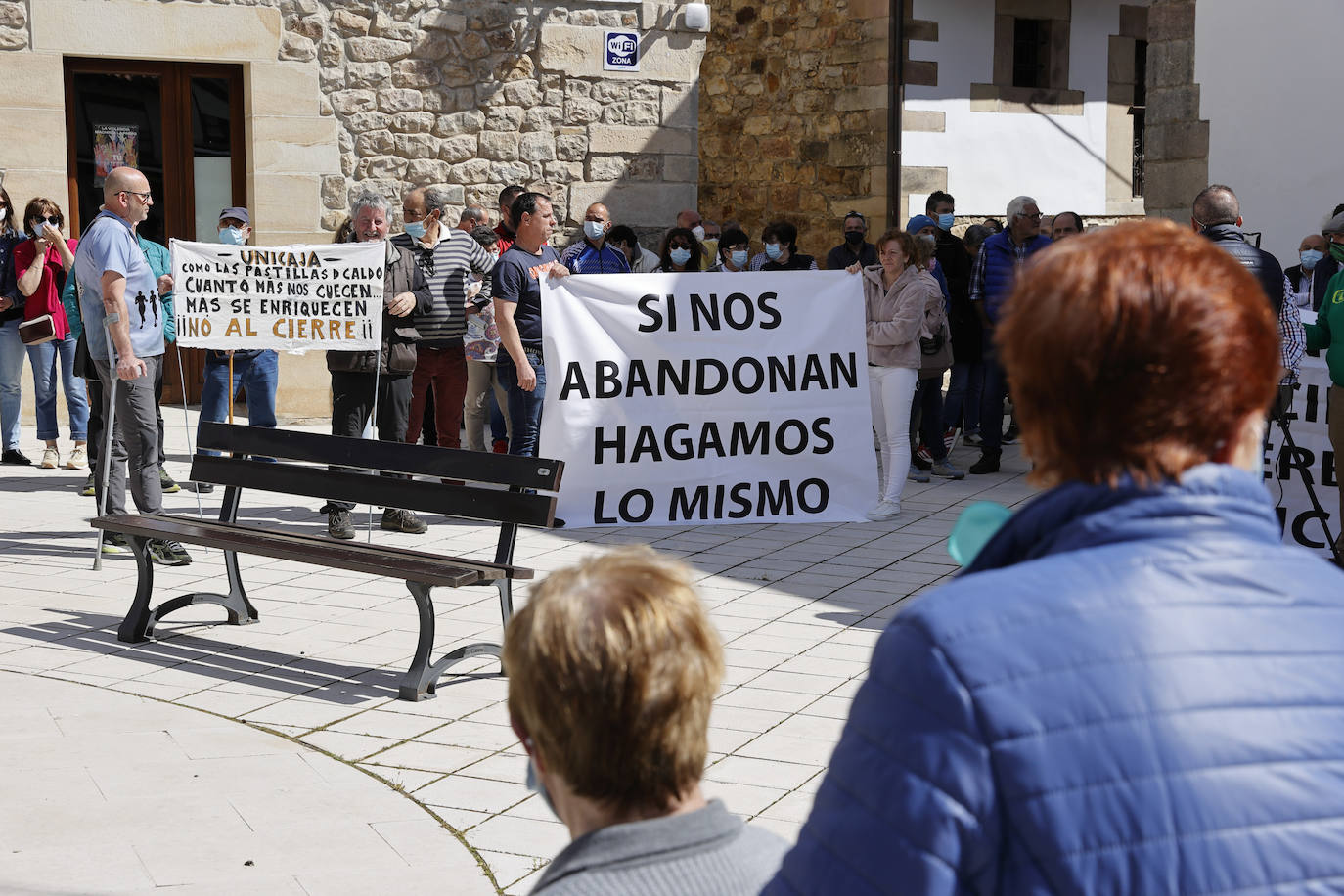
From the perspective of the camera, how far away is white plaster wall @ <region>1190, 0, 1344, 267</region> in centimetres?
1132

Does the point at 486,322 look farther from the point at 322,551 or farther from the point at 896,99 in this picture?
the point at 896,99

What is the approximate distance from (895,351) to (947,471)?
1904 millimetres

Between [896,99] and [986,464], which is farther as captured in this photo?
[896,99]

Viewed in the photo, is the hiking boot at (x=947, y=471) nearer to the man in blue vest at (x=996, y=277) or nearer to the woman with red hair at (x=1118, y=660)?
the man in blue vest at (x=996, y=277)

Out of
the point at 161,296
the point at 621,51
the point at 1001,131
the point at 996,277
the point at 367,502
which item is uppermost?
the point at 621,51

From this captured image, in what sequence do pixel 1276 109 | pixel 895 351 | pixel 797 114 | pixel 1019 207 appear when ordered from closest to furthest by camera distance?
1. pixel 895 351
2. pixel 1276 109
3. pixel 1019 207
4. pixel 797 114

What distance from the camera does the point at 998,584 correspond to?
1388 mm

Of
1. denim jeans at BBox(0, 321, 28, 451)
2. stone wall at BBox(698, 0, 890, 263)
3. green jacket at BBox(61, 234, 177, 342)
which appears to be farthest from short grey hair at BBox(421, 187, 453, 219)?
stone wall at BBox(698, 0, 890, 263)

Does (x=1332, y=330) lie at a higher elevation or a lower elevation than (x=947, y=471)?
higher

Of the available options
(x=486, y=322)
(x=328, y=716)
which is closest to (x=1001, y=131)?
(x=486, y=322)

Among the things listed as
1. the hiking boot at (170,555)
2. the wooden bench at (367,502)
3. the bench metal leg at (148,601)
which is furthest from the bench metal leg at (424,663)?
the hiking boot at (170,555)

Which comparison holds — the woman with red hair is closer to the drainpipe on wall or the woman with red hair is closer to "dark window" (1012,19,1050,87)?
the drainpipe on wall

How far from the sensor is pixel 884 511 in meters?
9.71

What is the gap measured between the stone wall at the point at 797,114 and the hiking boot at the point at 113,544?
1019 centimetres
